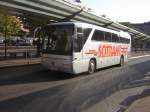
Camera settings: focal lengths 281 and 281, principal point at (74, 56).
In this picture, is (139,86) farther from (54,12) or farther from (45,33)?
(54,12)

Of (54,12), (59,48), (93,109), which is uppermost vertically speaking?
(54,12)

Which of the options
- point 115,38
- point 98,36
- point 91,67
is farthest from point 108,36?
point 91,67

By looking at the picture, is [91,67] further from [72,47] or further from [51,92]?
[51,92]

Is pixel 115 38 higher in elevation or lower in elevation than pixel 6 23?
lower

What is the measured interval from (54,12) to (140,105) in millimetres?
20855

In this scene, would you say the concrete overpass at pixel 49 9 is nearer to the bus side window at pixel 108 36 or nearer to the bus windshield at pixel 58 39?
the bus side window at pixel 108 36

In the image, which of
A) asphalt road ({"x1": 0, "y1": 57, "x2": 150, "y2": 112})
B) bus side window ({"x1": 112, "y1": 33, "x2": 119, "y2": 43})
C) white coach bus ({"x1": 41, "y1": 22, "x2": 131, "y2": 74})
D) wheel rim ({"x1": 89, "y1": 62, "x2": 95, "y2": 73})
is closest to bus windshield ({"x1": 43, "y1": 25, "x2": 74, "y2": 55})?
white coach bus ({"x1": 41, "y1": 22, "x2": 131, "y2": 74})

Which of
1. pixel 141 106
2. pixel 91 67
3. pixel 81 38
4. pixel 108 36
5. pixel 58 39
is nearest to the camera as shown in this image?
pixel 141 106

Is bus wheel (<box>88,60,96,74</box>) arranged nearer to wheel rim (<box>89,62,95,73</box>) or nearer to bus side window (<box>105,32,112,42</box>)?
wheel rim (<box>89,62,95,73</box>)

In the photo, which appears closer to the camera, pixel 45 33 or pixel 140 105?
pixel 140 105

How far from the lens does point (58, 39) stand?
15289mm

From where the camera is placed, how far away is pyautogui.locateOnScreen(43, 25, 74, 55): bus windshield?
14.9 metres

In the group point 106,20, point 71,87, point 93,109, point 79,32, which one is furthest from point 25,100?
point 106,20

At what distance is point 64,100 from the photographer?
32.0 ft
